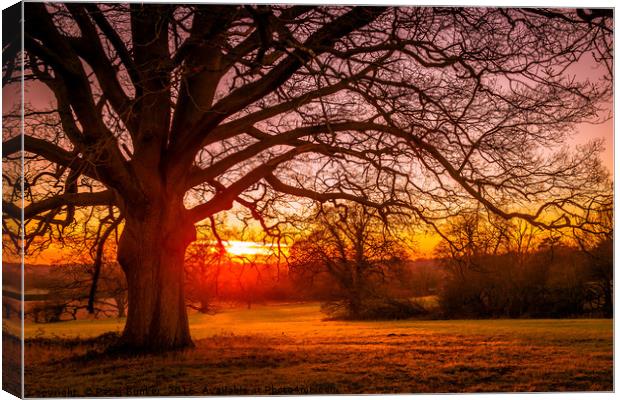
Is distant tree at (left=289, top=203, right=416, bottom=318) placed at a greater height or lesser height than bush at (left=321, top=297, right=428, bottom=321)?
greater

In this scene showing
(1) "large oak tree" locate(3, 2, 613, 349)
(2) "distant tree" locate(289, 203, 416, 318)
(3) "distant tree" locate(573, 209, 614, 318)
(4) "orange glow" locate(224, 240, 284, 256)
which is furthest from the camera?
(4) "orange glow" locate(224, 240, 284, 256)

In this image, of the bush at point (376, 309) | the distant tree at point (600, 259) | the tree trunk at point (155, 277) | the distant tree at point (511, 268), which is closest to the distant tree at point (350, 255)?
the bush at point (376, 309)

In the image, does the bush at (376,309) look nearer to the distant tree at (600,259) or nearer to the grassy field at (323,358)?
the grassy field at (323,358)

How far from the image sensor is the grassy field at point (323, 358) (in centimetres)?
761

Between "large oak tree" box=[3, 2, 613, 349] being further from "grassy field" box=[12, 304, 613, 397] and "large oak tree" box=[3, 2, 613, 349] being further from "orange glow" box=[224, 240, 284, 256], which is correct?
"grassy field" box=[12, 304, 613, 397]

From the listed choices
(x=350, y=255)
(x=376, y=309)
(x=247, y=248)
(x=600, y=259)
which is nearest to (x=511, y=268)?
(x=600, y=259)

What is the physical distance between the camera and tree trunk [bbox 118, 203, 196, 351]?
836cm

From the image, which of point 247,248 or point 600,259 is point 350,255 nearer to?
point 247,248

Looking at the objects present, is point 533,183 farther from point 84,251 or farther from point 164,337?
point 84,251

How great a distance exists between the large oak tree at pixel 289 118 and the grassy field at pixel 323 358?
52 centimetres

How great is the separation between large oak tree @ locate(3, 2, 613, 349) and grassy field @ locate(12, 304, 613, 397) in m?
0.52

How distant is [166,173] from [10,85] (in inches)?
80.3

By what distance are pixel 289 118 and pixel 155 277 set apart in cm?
222

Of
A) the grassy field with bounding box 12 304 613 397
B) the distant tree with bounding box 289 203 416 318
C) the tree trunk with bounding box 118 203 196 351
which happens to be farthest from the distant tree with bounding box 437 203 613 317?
the tree trunk with bounding box 118 203 196 351
